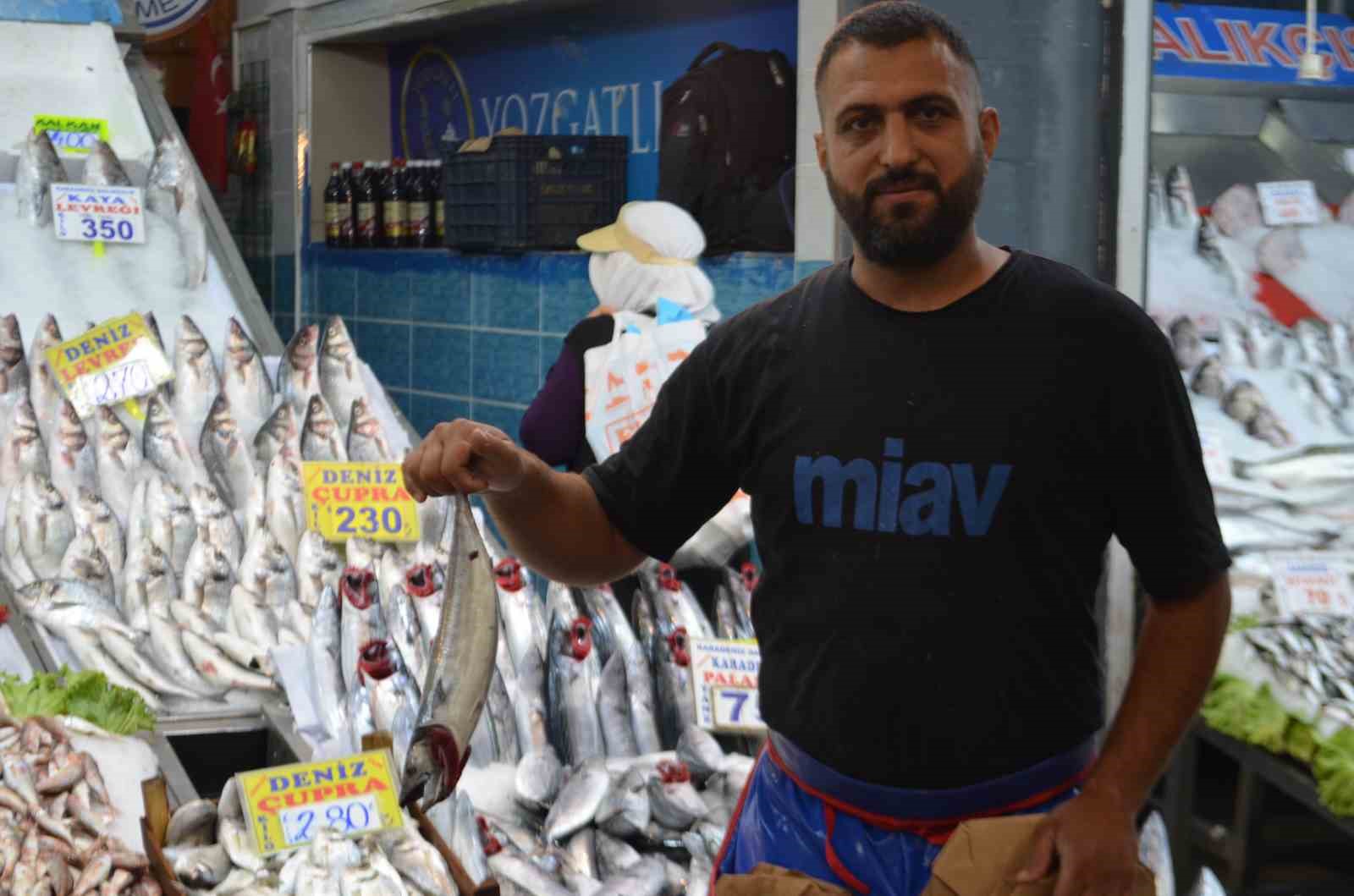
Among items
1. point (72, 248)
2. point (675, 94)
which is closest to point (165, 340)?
point (72, 248)

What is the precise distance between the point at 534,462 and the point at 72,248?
3.58 m

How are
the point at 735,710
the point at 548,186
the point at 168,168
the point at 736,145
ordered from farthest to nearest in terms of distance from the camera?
the point at 548,186 < the point at 736,145 < the point at 168,168 < the point at 735,710

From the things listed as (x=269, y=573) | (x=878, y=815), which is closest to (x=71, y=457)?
(x=269, y=573)

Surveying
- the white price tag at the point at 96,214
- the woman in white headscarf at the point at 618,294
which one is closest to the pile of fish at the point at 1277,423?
the woman in white headscarf at the point at 618,294

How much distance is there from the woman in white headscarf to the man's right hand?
2.51 metres

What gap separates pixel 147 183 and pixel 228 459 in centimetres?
156

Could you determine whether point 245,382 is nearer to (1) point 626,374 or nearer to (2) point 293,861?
(1) point 626,374

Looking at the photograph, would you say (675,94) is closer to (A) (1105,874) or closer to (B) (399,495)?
(B) (399,495)

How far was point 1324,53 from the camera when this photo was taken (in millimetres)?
4836

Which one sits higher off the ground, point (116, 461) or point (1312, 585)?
point (116, 461)

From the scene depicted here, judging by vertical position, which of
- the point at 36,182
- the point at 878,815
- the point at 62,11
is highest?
the point at 62,11

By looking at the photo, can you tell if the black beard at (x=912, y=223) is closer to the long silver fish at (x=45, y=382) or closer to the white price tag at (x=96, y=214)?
the long silver fish at (x=45, y=382)

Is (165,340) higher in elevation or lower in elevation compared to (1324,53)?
lower

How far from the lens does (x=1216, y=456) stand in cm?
459
